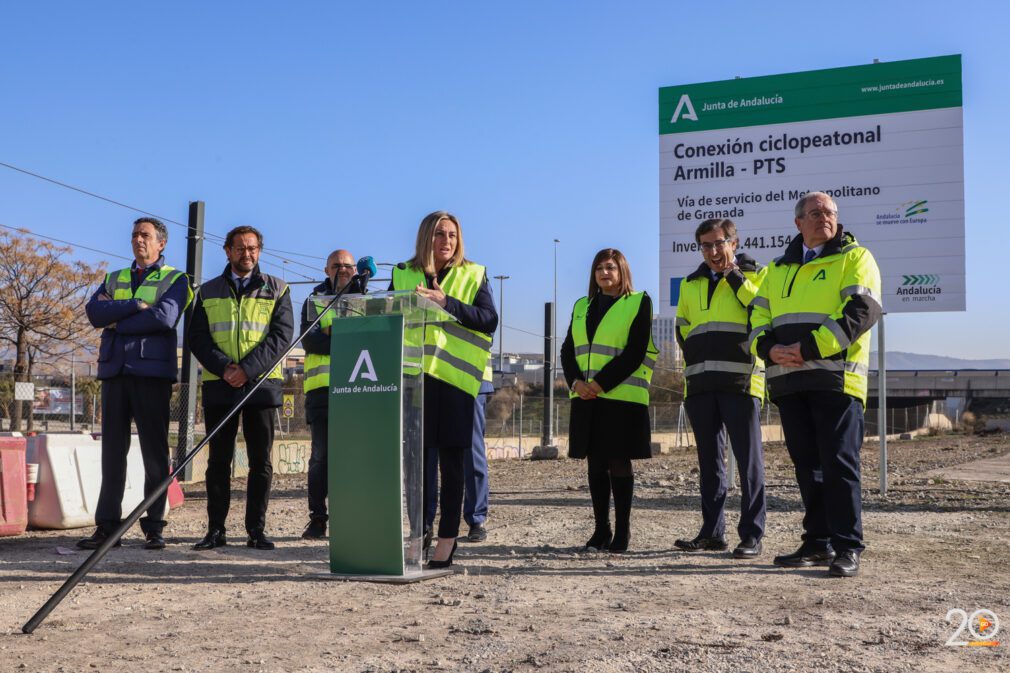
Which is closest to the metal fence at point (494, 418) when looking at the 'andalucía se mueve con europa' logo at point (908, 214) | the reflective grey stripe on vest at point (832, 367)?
the 'andalucía se mueve con europa' logo at point (908, 214)

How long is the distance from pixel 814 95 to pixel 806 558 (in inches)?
253

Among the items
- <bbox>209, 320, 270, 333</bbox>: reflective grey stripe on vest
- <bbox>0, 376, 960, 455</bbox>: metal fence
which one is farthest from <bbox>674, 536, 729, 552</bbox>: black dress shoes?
<bbox>0, 376, 960, 455</bbox>: metal fence

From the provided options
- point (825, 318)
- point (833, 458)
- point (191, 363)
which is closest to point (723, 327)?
point (825, 318)

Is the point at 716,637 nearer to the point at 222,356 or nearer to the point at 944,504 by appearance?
the point at 222,356

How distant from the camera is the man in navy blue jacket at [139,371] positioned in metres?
6.26

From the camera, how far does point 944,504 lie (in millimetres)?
9047

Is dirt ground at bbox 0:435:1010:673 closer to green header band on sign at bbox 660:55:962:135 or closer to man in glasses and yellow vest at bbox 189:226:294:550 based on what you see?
man in glasses and yellow vest at bbox 189:226:294:550

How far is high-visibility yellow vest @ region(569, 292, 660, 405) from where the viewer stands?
619 centimetres

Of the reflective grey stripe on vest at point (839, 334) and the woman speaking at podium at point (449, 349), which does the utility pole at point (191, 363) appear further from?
the reflective grey stripe on vest at point (839, 334)

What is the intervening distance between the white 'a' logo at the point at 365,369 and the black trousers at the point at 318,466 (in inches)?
80.8

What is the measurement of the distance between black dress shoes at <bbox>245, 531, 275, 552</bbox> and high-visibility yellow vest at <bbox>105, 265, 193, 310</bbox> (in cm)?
154

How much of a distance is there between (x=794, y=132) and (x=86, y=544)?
7.97 metres

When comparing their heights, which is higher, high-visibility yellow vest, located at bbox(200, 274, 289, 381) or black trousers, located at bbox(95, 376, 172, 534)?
high-visibility yellow vest, located at bbox(200, 274, 289, 381)

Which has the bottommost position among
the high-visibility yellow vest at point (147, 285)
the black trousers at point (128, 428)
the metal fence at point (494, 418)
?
the metal fence at point (494, 418)
